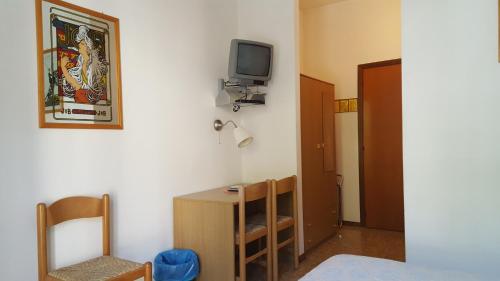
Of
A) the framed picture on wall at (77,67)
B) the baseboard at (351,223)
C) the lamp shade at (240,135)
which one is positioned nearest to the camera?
the framed picture on wall at (77,67)

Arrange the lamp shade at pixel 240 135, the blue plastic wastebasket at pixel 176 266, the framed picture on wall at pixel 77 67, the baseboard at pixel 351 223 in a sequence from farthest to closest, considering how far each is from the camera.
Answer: the baseboard at pixel 351 223
the lamp shade at pixel 240 135
the blue plastic wastebasket at pixel 176 266
the framed picture on wall at pixel 77 67

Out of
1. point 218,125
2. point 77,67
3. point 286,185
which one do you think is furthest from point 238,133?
point 77,67

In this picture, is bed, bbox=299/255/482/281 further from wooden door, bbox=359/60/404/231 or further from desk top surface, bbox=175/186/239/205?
wooden door, bbox=359/60/404/231

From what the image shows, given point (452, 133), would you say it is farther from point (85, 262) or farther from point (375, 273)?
point (85, 262)

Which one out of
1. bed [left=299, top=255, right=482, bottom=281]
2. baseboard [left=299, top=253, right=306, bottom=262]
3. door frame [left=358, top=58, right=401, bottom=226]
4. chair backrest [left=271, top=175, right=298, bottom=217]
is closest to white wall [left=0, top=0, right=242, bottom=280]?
chair backrest [left=271, top=175, right=298, bottom=217]

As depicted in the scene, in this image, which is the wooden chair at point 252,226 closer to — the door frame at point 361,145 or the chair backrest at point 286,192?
the chair backrest at point 286,192

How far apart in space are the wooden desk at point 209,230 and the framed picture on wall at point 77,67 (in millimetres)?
770

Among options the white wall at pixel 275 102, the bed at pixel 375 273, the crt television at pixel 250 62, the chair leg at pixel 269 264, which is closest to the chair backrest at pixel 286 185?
A: the white wall at pixel 275 102

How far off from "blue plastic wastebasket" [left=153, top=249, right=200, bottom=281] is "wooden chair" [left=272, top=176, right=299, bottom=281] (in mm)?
634

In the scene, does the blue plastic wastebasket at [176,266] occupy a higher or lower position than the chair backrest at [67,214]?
lower

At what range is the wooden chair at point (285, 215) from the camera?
2.67 metres

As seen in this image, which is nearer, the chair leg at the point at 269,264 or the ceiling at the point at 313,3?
the chair leg at the point at 269,264

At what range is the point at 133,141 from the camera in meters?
2.30

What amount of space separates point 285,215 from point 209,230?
2.93ft
